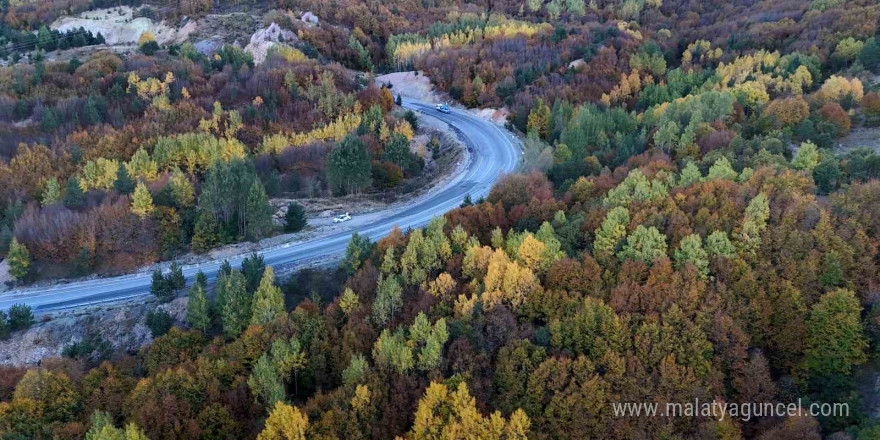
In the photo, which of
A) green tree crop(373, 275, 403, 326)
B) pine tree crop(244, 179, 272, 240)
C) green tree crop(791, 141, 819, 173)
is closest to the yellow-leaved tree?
green tree crop(373, 275, 403, 326)

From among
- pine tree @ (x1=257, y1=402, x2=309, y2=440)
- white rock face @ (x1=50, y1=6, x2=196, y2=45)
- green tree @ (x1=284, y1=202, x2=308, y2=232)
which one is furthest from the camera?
white rock face @ (x1=50, y1=6, x2=196, y2=45)

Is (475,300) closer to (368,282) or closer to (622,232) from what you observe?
(368,282)

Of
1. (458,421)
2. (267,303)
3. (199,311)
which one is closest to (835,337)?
(458,421)

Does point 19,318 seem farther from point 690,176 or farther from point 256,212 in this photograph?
point 690,176

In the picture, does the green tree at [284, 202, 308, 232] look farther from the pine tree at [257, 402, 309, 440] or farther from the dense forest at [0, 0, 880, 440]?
the pine tree at [257, 402, 309, 440]

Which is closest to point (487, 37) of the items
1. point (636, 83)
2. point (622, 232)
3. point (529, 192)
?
point (636, 83)

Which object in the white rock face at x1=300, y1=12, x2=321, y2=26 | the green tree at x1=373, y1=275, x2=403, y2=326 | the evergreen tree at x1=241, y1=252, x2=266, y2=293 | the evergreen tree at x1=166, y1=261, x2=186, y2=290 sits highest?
the white rock face at x1=300, y1=12, x2=321, y2=26

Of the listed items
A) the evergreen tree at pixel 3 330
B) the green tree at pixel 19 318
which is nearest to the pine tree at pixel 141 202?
the green tree at pixel 19 318
